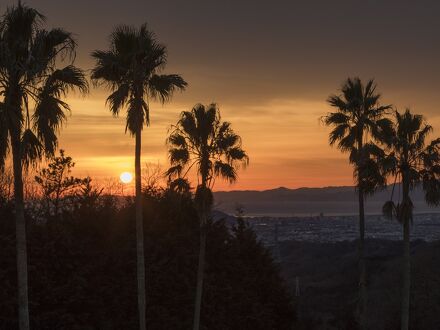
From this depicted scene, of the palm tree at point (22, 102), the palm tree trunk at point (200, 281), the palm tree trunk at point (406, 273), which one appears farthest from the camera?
the palm tree trunk at point (406, 273)

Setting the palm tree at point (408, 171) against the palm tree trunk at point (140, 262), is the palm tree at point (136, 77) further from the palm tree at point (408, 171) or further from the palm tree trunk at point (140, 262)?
the palm tree at point (408, 171)

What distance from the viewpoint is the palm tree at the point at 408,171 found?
32.7 metres

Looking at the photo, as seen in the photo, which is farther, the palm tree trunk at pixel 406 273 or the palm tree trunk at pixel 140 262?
the palm tree trunk at pixel 406 273

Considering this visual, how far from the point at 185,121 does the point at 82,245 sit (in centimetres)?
911

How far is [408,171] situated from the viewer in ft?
109

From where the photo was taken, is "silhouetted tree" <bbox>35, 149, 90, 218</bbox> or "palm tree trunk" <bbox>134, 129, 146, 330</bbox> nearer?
"palm tree trunk" <bbox>134, 129, 146, 330</bbox>

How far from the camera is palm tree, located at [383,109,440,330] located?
1287 inches

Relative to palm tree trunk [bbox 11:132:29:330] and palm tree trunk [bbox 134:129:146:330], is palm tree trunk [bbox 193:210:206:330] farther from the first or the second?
palm tree trunk [bbox 11:132:29:330]

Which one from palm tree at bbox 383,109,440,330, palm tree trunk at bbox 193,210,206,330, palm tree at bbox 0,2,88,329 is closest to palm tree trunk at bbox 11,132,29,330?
palm tree at bbox 0,2,88,329

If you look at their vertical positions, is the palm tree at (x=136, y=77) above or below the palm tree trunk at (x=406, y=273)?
above

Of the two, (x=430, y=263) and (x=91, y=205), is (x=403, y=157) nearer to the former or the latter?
(x=91, y=205)

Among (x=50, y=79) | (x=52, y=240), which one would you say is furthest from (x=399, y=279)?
(x=50, y=79)

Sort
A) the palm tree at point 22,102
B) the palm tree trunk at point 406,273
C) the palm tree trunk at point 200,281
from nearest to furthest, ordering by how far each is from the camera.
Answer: the palm tree at point 22,102, the palm tree trunk at point 200,281, the palm tree trunk at point 406,273

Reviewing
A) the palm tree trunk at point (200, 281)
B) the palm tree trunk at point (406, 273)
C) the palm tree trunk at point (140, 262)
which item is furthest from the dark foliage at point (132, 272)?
the palm tree trunk at point (406, 273)
